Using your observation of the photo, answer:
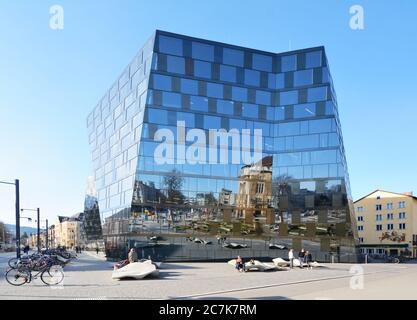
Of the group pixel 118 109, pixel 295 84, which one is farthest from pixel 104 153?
pixel 295 84

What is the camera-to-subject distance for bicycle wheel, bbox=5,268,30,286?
16656 millimetres

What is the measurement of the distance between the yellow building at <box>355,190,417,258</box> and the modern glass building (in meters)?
42.7

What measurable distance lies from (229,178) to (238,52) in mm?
14095

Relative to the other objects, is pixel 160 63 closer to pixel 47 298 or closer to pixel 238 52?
pixel 238 52

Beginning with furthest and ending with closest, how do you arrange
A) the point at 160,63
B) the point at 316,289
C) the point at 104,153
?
the point at 104,153 → the point at 160,63 → the point at 316,289

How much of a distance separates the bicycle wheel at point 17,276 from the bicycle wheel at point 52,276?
0.66 meters

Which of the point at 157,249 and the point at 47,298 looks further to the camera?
the point at 157,249

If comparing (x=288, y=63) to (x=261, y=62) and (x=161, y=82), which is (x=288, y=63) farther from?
(x=161, y=82)

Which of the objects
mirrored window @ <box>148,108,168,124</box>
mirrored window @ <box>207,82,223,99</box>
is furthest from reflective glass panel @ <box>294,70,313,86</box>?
mirrored window @ <box>148,108,168,124</box>

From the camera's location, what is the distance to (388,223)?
277 ft

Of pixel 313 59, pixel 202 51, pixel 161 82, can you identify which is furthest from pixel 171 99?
pixel 313 59

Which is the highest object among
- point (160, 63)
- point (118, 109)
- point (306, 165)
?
point (160, 63)

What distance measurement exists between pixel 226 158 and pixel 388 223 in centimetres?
5565

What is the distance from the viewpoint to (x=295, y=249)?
142 ft
